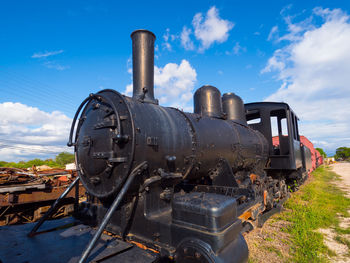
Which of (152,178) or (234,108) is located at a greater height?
(234,108)

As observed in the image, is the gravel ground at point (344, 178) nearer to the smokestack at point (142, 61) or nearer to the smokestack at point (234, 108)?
the smokestack at point (234, 108)

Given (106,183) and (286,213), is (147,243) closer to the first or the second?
(106,183)

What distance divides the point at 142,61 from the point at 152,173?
86.0 inches

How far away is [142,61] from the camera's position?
4.02 metres

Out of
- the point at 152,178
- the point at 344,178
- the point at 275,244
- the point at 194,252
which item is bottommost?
the point at 344,178

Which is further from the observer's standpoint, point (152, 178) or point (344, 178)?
point (344, 178)

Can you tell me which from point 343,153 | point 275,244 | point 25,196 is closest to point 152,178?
point 275,244

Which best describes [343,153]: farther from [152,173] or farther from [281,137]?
[152,173]

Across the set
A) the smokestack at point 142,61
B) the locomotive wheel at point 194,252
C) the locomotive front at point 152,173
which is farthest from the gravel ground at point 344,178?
the smokestack at point 142,61

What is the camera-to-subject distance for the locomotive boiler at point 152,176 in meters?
2.52

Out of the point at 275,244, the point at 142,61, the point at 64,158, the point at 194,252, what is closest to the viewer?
the point at 194,252

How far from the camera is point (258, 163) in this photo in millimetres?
6297

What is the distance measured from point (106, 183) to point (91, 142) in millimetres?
651

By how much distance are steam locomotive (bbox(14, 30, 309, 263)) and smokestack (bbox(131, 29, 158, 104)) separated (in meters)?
0.02
